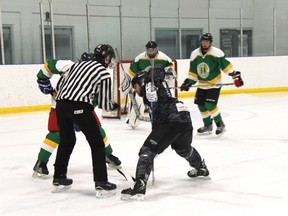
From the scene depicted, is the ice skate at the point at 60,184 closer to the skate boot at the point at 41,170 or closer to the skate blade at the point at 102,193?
the skate blade at the point at 102,193

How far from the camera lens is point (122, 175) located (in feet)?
11.5

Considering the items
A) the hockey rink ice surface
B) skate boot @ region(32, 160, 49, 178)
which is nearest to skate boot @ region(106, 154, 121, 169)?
the hockey rink ice surface

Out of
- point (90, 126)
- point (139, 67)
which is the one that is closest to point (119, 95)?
point (139, 67)

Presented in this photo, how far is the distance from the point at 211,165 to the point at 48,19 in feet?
19.5

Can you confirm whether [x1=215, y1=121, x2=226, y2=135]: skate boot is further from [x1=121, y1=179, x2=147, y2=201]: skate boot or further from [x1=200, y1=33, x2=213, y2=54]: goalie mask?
[x1=121, y1=179, x2=147, y2=201]: skate boot

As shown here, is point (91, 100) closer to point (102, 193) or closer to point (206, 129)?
point (102, 193)

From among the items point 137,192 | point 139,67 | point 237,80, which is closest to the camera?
point 137,192

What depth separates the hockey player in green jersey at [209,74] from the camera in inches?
205

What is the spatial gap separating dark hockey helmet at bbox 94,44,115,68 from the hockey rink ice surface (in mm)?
828

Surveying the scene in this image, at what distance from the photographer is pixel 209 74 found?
209 inches

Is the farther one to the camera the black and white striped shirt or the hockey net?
the hockey net

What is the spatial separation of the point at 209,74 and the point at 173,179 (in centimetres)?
218

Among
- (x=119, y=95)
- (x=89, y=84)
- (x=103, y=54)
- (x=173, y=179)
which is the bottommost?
(x=173, y=179)

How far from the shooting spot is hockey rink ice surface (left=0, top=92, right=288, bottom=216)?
2.69 meters
